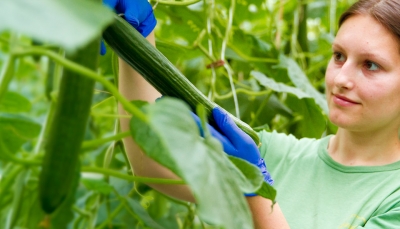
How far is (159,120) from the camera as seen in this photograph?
1.21 feet

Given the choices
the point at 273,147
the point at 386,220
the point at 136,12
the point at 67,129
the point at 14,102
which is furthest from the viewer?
the point at 273,147

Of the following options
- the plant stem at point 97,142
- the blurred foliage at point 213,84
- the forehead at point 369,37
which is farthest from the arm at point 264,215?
the plant stem at point 97,142

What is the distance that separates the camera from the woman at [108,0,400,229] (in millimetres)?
987

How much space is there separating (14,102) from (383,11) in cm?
71

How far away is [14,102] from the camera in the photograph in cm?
72

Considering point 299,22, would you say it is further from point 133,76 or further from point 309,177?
point 133,76

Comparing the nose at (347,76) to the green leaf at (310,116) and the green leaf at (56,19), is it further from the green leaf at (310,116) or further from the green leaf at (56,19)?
the green leaf at (56,19)

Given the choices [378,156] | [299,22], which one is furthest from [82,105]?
[299,22]

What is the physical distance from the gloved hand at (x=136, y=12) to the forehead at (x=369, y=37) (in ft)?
1.32

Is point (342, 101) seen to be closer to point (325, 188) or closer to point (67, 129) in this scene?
point (325, 188)

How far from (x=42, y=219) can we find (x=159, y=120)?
231mm

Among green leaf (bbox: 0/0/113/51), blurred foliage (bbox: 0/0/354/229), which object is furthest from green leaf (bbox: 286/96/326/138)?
green leaf (bbox: 0/0/113/51)

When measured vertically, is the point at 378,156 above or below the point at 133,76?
below

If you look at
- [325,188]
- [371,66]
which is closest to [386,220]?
[325,188]
